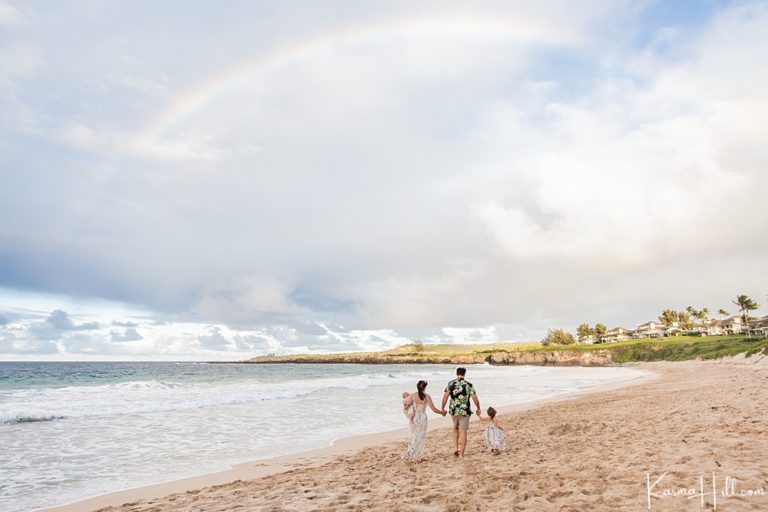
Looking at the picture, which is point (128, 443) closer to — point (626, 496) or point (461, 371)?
point (461, 371)

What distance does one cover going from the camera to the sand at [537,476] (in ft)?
23.9

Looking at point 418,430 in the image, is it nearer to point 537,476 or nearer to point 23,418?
→ point 537,476

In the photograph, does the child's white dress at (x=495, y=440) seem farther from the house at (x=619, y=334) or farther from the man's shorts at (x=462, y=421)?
the house at (x=619, y=334)

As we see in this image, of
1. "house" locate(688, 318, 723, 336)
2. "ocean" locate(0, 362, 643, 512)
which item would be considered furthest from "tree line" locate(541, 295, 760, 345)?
"ocean" locate(0, 362, 643, 512)

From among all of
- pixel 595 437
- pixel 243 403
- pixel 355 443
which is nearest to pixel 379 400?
pixel 243 403

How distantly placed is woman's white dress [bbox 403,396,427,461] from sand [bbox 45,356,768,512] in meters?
0.43

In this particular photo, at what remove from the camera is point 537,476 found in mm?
8914

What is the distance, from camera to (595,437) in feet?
40.9

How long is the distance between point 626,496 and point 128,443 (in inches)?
623

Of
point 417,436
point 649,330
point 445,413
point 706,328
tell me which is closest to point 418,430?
point 417,436

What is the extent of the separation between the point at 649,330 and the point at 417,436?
203412 millimetres

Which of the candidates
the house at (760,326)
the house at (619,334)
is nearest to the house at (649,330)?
the house at (619,334)

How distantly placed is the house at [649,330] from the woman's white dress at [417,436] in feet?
630

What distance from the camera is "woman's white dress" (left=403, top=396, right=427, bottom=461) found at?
37.7 feet
